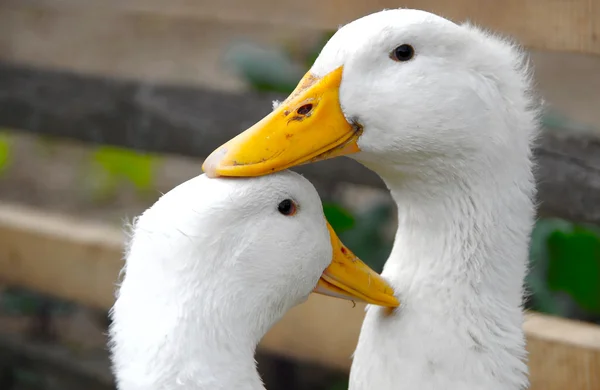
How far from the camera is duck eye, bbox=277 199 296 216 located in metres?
→ 1.52

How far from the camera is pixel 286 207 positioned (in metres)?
1.52

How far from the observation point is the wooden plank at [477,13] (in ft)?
6.76

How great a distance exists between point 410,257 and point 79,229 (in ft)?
4.74

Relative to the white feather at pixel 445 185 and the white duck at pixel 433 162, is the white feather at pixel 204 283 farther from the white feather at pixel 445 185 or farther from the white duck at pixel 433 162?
the white feather at pixel 445 185

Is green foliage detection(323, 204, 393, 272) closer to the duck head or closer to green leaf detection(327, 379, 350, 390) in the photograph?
green leaf detection(327, 379, 350, 390)

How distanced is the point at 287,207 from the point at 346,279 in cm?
18

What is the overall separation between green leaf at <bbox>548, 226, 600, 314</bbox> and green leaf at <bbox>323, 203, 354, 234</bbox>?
654mm

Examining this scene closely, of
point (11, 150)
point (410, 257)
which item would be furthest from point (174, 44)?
point (410, 257)

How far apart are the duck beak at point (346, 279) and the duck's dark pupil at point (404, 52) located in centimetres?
29

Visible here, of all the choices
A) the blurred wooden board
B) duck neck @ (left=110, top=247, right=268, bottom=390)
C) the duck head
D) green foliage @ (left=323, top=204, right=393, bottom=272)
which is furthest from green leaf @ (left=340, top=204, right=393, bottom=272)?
duck neck @ (left=110, top=247, right=268, bottom=390)

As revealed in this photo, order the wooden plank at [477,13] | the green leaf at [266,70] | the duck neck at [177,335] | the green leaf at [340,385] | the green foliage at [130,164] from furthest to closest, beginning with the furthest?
the green foliage at [130,164] → the green leaf at [266,70] → the green leaf at [340,385] → the wooden plank at [477,13] → the duck neck at [177,335]

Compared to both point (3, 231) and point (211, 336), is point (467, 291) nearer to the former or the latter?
point (211, 336)

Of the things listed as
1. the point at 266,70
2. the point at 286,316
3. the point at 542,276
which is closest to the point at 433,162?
the point at 286,316

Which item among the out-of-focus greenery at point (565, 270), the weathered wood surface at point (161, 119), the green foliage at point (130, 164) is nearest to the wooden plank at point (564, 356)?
the weathered wood surface at point (161, 119)
